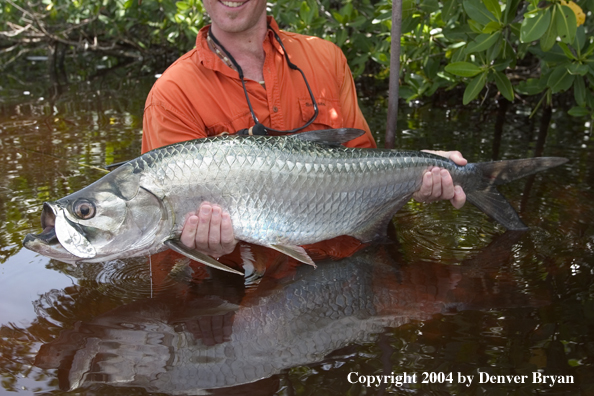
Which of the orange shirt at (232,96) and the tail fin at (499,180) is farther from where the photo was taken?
the orange shirt at (232,96)

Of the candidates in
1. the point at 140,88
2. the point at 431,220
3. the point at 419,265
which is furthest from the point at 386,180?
the point at 140,88

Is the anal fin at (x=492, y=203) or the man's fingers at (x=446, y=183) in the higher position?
the man's fingers at (x=446, y=183)

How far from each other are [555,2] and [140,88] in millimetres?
9279

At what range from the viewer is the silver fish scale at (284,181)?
10.3 feet

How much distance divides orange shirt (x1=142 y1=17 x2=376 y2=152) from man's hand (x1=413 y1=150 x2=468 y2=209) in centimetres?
79

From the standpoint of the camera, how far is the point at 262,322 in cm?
314

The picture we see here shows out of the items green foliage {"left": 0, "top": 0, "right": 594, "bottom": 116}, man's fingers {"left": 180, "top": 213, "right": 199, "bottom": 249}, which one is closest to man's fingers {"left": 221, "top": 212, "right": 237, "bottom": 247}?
man's fingers {"left": 180, "top": 213, "right": 199, "bottom": 249}

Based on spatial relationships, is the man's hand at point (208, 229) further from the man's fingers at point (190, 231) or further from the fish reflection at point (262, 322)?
the fish reflection at point (262, 322)

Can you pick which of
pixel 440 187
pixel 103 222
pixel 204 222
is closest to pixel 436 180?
pixel 440 187

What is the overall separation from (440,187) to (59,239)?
220cm

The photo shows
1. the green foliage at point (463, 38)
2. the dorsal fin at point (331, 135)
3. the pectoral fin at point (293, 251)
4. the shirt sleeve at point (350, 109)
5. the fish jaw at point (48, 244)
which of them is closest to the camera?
the fish jaw at point (48, 244)

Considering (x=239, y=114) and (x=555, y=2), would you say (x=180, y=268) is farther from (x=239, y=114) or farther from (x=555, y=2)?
(x=555, y=2)

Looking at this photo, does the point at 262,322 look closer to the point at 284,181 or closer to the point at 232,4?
the point at 284,181

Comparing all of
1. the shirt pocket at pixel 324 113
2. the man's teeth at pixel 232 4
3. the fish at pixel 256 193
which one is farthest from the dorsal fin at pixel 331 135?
the man's teeth at pixel 232 4
